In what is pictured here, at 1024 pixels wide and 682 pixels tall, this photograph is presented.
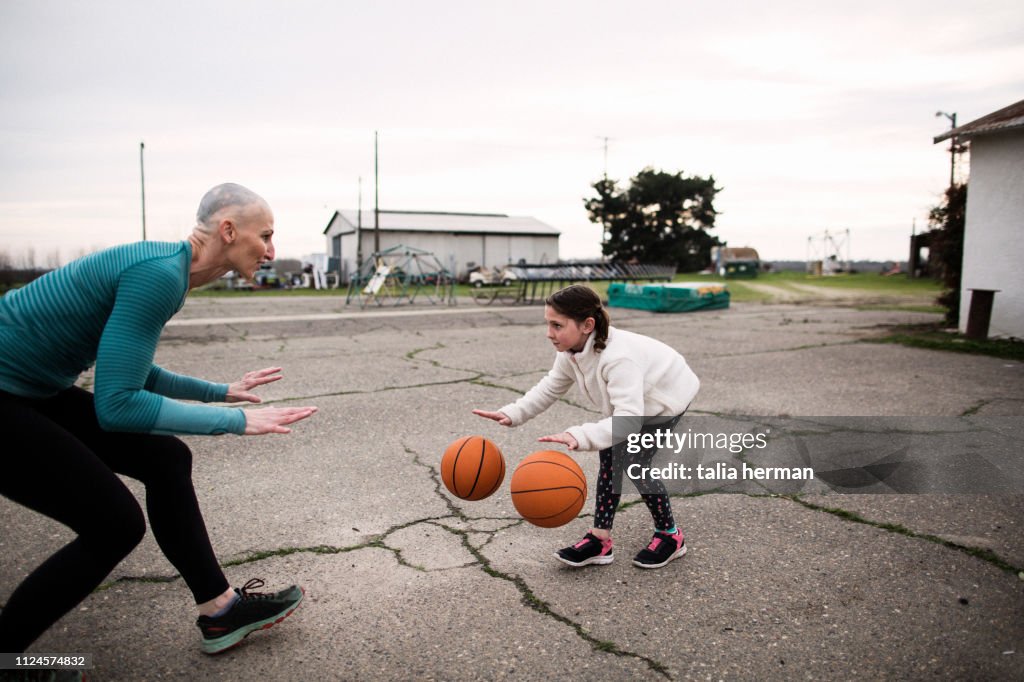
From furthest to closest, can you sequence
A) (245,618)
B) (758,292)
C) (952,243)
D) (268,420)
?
(758,292) → (952,243) → (245,618) → (268,420)

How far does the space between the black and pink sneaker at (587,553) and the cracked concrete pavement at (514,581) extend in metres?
0.06

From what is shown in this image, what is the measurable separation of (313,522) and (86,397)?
1.60 metres

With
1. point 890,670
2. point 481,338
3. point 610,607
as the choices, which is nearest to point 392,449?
point 610,607

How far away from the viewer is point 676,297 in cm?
1786

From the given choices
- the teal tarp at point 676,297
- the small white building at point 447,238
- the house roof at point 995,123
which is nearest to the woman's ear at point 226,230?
the house roof at point 995,123

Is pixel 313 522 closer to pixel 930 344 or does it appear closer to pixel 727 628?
pixel 727 628

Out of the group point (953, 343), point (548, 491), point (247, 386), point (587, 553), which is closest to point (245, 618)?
point (247, 386)

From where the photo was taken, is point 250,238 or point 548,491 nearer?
point 250,238

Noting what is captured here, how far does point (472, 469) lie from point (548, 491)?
18.1 inches

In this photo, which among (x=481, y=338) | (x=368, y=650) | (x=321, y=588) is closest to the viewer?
(x=368, y=650)

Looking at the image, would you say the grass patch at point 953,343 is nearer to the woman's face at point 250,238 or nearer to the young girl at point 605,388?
the young girl at point 605,388

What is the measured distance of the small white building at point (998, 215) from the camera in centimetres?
1075

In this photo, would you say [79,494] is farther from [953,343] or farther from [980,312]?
[980,312]

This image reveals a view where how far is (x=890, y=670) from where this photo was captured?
2.53 meters
